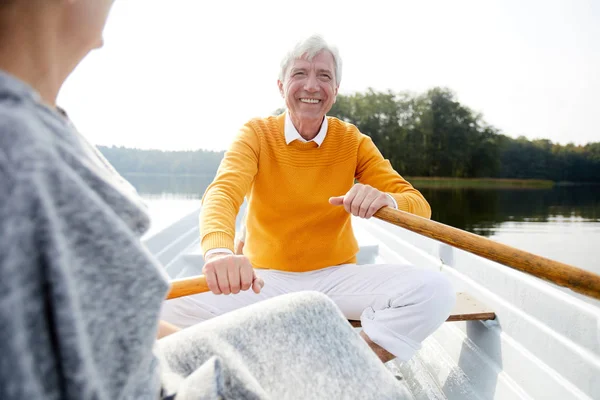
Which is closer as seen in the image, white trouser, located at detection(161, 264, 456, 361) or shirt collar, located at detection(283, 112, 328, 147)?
white trouser, located at detection(161, 264, 456, 361)

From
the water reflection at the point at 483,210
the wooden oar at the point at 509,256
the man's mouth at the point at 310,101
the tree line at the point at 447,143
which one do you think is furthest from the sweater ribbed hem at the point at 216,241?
the tree line at the point at 447,143

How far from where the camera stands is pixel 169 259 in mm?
2619

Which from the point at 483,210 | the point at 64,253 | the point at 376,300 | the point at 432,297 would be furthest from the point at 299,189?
the point at 483,210

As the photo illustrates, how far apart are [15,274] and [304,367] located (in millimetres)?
427

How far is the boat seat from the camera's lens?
1.46 meters

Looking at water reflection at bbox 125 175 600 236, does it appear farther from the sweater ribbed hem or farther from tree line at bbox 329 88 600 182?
the sweater ribbed hem

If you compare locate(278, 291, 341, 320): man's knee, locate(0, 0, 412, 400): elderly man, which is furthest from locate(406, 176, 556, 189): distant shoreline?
locate(0, 0, 412, 400): elderly man

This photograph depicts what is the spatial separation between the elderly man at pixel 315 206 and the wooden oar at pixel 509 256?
137 millimetres

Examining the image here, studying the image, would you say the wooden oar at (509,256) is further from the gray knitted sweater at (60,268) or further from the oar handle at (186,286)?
the gray knitted sweater at (60,268)

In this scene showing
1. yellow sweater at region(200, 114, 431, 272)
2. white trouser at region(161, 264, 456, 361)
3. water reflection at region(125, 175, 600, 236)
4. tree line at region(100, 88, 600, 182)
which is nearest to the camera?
white trouser at region(161, 264, 456, 361)

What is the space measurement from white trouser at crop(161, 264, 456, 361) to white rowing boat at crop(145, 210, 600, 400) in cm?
21

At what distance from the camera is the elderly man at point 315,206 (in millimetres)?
1341

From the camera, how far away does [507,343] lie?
4.66 feet

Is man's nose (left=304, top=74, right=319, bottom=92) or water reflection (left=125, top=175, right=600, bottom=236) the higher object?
man's nose (left=304, top=74, right=319, bottom=92)
